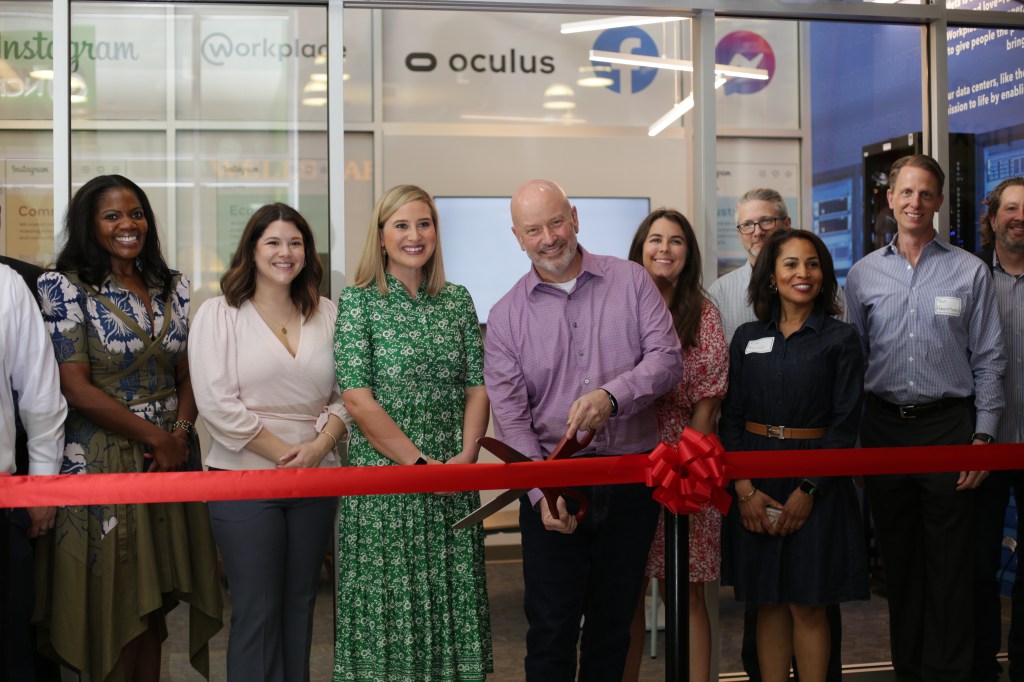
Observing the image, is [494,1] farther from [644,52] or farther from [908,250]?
[644,52]

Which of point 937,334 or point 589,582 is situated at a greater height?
point 937,334

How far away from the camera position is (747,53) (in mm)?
6938

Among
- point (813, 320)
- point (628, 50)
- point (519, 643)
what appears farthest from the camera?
point (628, 50)

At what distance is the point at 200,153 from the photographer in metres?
3.84

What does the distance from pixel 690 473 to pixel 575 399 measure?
581 mm

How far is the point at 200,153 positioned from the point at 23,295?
1.16 m

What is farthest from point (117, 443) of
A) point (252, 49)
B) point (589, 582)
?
point (252, 49)

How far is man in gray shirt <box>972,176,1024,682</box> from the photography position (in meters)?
3.72

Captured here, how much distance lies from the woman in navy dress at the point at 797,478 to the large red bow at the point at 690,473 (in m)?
0.76

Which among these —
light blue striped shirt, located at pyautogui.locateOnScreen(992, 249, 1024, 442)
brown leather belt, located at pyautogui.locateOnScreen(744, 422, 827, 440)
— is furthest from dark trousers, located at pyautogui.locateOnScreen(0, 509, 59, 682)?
light blue striped shirt, located at pyautogui.locateOnScreen(992, 249, 1024, 442)

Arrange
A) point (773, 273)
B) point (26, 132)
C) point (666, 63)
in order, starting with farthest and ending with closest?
point (666, 63)
point (26, 132)
point (773, 273)

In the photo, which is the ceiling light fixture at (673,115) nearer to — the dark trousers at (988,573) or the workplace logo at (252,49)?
the workplace logo at (252,49)

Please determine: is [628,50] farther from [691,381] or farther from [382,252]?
[382,252]

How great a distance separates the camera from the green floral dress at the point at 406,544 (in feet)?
9.87
